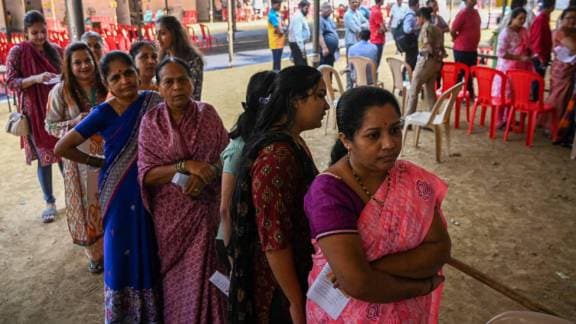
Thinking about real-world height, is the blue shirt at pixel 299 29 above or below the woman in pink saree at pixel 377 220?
above

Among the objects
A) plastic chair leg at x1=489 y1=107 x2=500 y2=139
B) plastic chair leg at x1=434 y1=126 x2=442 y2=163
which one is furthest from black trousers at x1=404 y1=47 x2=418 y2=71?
plastic chair leg at x1=434 y1=126 x2=442 y2=163

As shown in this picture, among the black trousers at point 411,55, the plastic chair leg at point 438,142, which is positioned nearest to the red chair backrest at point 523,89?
the plastic chair leg at point 438,142

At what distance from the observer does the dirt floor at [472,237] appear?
3135mm

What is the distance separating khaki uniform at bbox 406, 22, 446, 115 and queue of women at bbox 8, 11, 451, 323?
3.96m

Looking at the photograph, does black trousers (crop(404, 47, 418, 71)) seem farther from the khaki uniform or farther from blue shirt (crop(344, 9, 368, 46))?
the khaki uniform

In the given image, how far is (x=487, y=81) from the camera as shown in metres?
6.20

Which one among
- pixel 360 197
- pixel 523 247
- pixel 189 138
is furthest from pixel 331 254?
pixel 523 247

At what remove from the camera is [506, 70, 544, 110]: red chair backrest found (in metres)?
5.74

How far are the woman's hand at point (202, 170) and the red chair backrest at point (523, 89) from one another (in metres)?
4.70

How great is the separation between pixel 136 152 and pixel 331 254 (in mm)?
1462

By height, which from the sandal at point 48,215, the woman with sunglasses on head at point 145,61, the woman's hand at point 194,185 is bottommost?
A: the sandal at point 48,215

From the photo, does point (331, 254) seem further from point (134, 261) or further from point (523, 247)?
point (523, 247)

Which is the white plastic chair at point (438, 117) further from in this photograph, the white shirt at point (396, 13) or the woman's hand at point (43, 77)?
the white shirt at point (396, 13)

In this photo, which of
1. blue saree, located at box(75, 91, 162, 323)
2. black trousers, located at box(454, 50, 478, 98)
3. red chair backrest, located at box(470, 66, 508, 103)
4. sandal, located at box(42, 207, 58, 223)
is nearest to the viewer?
blue saree, located at box(75, 91, 162, 323)
